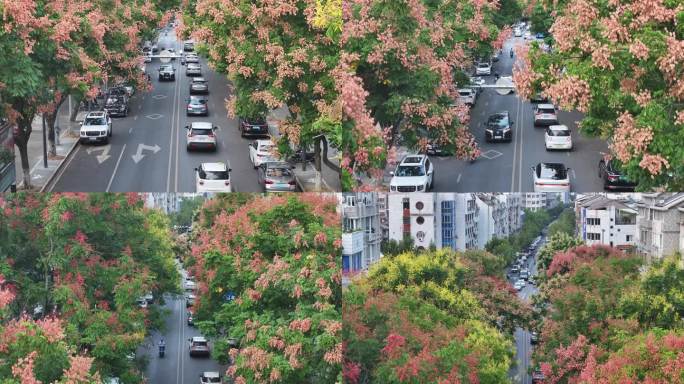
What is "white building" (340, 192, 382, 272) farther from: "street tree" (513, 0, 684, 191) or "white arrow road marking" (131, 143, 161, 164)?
"white arrow road marking" (131, 143, 161, 164)

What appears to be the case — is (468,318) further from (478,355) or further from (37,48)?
(37,48)

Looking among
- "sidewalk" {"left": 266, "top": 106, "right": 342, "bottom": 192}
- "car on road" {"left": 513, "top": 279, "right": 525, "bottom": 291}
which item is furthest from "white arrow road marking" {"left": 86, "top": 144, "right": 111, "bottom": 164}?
"car on road" {"left": 513, "top": 279, "right": 525, "bottom": 291}

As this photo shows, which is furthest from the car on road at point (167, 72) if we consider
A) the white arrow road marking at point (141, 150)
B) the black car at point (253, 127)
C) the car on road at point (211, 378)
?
the car on road at point (211, 378)

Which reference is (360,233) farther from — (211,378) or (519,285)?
(211,378)

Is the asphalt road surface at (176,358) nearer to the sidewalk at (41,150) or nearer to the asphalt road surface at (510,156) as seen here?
the sidewalk at (41,150)

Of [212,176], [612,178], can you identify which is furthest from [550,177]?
[212,176]

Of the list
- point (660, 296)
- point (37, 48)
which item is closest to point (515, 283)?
point (660, 296)
